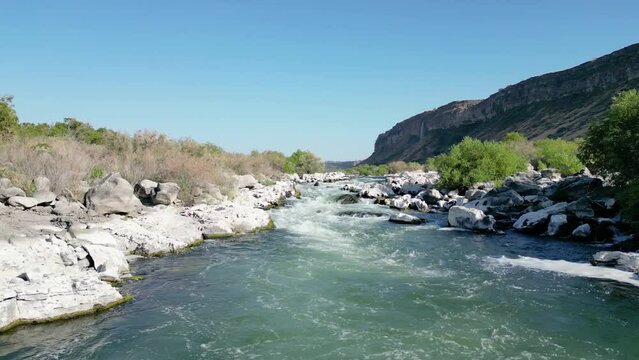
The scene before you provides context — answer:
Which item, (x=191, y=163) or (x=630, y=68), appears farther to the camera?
(x=630, y=68)

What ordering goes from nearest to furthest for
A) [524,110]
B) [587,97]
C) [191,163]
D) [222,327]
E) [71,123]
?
[222,327], [191,163], [71,123], [587,97], [524,110]

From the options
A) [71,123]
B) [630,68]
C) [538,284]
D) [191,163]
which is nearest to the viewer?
[538,284]

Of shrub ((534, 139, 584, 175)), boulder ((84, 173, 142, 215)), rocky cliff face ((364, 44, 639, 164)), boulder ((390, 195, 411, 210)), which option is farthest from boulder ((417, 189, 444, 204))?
rocky cliff face ((364, 44, 639, 164))

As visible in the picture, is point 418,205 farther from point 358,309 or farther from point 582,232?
point 358,309

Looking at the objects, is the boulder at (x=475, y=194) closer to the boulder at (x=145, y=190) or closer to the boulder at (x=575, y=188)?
the boulder at (x=575, y=188)

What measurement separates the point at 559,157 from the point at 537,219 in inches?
996

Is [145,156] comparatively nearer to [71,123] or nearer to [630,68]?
[71,123]

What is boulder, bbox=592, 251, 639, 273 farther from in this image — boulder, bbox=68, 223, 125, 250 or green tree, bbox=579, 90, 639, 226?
boulder, bbox=68, 223, 125, 250

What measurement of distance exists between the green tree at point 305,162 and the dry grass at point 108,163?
163 ft

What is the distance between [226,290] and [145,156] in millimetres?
17506

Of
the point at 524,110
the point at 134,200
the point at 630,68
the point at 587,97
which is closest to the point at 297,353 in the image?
the point at 134,200

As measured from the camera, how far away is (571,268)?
16.8 meters

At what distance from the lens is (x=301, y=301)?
13094mm

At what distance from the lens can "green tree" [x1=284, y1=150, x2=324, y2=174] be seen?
287ft
